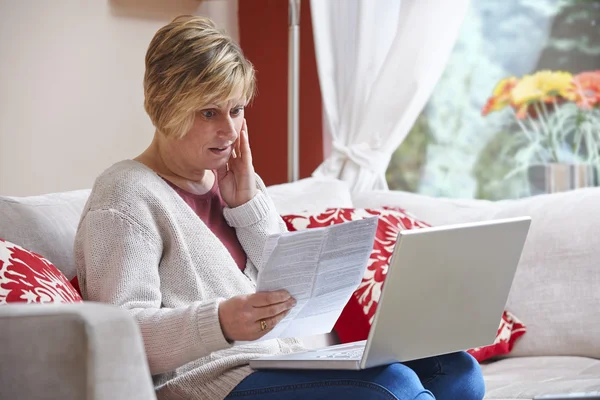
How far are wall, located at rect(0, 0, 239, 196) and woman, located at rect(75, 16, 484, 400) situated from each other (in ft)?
3.33

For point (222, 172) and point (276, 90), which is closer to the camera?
point (222, 172)

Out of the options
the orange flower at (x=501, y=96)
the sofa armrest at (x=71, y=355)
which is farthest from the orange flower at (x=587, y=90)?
the sofa armrest at (x=71, y=355)

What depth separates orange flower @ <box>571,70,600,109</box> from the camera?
3.31 meters

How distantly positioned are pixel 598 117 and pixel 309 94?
1.12 metres

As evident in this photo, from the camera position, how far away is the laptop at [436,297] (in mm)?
1374

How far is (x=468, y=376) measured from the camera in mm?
1662

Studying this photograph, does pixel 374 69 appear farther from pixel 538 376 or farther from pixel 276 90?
pixel 538 376

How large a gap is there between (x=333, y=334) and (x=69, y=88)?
124cm

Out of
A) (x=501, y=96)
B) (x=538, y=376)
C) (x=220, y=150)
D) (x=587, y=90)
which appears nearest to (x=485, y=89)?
(x=501, y=96)

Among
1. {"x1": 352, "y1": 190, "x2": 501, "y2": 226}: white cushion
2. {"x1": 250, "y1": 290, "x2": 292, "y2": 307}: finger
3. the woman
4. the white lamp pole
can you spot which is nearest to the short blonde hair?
the woman

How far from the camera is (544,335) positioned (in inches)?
88.8

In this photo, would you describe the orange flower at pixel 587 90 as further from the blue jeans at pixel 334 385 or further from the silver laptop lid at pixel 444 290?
the blue jeans at pixel 334 385

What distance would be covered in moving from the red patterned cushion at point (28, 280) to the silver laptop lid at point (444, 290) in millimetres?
506

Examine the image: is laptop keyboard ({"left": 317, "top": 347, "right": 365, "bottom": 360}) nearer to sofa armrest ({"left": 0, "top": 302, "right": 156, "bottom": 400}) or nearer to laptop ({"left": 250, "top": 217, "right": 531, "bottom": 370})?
laptop ({"left": 250, "top": 217, "right": 531, "bottom": 370})
